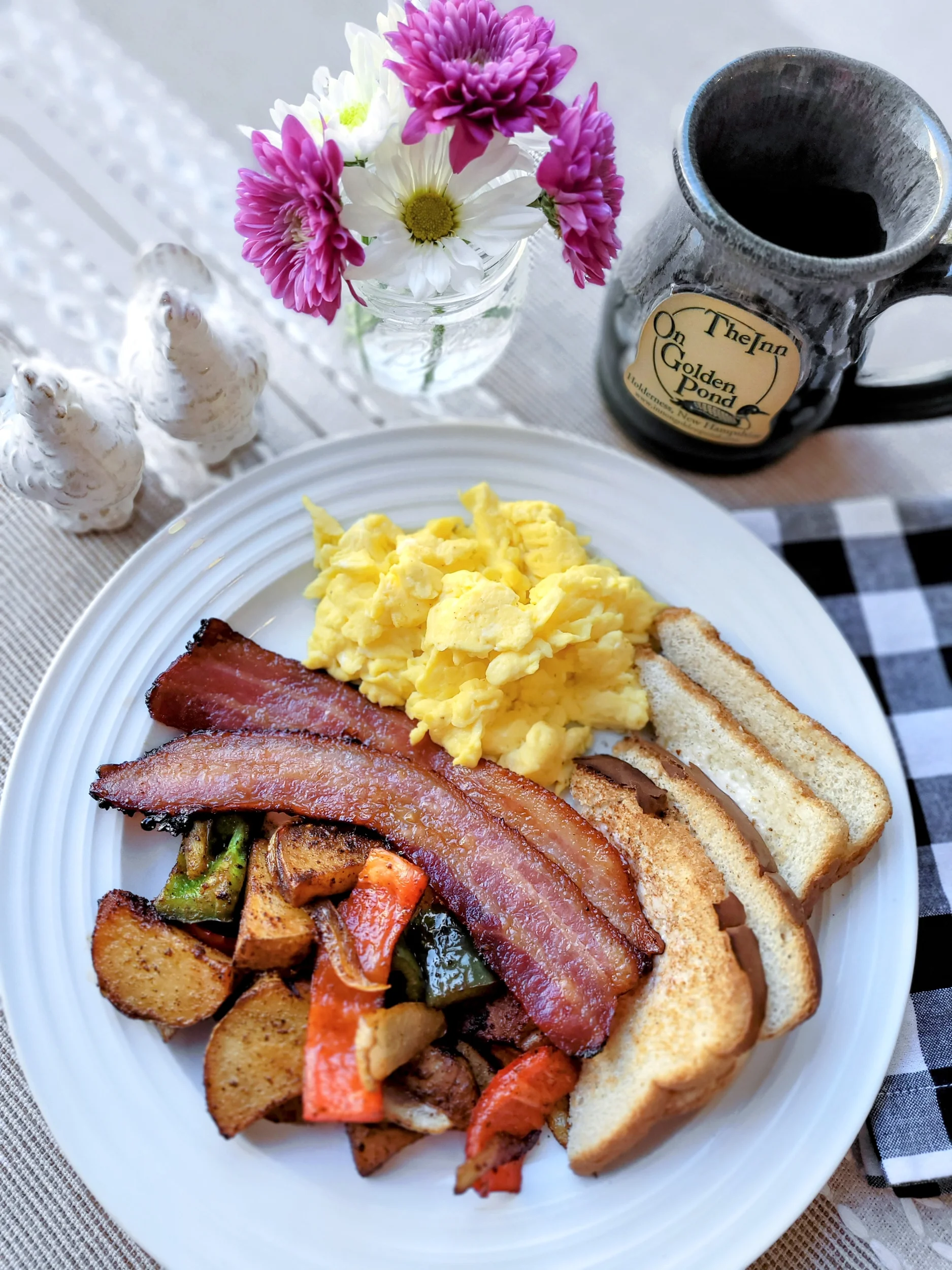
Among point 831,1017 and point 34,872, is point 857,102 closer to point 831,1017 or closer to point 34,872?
point 831,1017

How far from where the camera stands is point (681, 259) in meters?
1.91

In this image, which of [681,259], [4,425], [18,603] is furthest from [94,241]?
[681,259]

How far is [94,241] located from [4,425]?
0.83 metres

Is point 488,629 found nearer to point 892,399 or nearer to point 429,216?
point 429,216

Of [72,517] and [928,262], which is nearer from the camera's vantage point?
[928,262]

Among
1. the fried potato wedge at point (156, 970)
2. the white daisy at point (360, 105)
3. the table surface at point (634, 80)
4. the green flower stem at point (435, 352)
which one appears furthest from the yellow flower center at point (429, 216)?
the fried potato wedge at point (156, 970)

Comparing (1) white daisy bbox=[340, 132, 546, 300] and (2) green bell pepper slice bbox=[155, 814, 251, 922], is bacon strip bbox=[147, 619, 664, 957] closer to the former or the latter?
(2) green bell pepper slice bbox=[155, 814, 251, 922]

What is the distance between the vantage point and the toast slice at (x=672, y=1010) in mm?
1755

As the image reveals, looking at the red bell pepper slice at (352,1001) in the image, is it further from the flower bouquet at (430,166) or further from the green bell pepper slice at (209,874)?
the flower bouquet at (430,166)

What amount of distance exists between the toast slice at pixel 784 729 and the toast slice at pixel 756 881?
20 centimetres

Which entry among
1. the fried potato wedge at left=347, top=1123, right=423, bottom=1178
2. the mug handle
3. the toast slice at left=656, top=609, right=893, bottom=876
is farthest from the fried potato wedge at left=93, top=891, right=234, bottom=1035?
the mug handle

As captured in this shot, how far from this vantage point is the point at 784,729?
212 centimetres

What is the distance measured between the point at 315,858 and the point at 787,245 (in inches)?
65.1

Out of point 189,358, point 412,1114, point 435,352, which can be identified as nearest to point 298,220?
point 189,358
